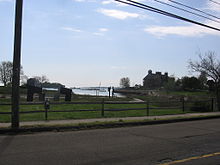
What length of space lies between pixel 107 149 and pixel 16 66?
5.47m

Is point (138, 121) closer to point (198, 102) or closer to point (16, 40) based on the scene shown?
point (16, 40)

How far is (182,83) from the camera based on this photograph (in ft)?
327

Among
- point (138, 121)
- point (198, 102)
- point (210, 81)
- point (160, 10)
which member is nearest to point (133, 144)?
point (138, 121)

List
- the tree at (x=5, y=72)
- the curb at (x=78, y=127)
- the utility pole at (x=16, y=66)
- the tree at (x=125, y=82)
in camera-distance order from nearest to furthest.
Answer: the curb at (x=78, y=127)
the utility pole at (x=16, y=66)
the tree at (x=5, y=72)
the tree at (x=125, y=82)

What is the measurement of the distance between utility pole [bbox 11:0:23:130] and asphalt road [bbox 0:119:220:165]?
3.96 ft

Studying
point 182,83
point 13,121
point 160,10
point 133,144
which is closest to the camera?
point 133,144

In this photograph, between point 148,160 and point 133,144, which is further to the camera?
point 133,144

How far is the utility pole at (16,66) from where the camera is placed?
10.7 metres

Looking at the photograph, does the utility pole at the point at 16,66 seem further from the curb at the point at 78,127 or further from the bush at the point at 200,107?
the bush at the point at 200,107

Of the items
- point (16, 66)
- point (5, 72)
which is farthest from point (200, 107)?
point (5, 72)

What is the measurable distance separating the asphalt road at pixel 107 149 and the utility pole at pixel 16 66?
3.96 feet

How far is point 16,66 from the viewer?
1077 cm

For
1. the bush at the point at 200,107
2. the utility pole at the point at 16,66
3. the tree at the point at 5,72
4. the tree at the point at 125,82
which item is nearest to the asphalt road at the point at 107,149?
the utility pole at the point at 16,66

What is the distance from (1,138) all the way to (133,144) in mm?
4549
